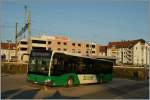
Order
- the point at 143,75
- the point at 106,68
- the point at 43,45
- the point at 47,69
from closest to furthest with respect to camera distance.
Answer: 1. the point at 47,69
2. the point at 106,68
3. the point at 143,75
4. the point at 43,45

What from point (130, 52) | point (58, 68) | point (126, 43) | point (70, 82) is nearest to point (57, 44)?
point (130, 52)

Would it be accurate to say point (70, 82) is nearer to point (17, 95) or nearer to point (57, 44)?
point (17, 95)

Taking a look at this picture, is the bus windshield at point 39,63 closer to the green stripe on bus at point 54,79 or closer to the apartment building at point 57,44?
the green stripe on bus at point 54,79

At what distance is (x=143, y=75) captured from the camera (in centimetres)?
4125

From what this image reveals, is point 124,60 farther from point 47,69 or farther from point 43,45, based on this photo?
point 47,69

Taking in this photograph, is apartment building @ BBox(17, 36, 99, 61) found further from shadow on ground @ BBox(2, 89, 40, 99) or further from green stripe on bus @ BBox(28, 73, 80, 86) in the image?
shadow on ground @ BBox(2, 89, 40, 99)

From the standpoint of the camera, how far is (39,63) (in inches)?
854

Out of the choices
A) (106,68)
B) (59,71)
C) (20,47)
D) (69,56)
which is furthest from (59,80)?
(20,47)

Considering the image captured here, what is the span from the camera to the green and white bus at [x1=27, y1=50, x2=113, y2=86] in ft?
69.8

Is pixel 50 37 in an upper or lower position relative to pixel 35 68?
upper

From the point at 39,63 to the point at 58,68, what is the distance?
1.32m

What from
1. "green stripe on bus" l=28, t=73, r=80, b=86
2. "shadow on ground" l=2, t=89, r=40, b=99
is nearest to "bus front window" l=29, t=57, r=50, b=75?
"green stripe on bus" l=28, t=73, r=80, b=86

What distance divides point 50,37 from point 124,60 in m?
46.0

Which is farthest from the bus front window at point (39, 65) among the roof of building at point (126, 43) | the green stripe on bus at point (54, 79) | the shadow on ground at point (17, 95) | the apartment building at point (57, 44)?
the roof of building at point (126, 43)
